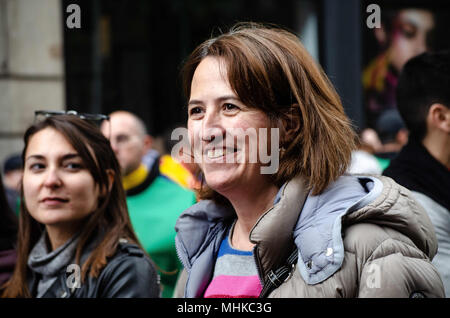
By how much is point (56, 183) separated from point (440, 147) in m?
1.90

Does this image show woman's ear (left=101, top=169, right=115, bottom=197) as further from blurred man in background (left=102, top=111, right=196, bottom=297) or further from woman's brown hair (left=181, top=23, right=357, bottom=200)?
woman's brown hair (left=181, top=23, right=357, bottom=200)

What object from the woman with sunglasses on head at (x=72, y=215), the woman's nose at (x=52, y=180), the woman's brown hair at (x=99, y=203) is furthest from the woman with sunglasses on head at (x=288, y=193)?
the woman's nose at (x=52, y=180)

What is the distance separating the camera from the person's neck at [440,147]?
3170 millimetres

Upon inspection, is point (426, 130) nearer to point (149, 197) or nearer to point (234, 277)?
point (234, 277)

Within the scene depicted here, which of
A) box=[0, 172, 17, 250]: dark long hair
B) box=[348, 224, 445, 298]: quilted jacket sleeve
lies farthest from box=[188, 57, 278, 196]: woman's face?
box=[0, 172, 17, 250]: dark long hair

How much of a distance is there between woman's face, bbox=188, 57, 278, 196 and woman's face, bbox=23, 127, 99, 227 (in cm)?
123

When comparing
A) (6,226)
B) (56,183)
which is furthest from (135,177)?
(56,183)

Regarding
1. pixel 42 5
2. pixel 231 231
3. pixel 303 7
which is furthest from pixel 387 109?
pixel 231 231

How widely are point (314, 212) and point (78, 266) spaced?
5.01 feet

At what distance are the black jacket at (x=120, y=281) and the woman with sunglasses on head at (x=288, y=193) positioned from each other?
0.60m

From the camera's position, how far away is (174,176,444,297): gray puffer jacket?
1863 mm

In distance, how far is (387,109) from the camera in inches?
300

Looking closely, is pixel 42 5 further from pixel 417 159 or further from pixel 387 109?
pixel 417 159

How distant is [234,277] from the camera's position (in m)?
2.24
